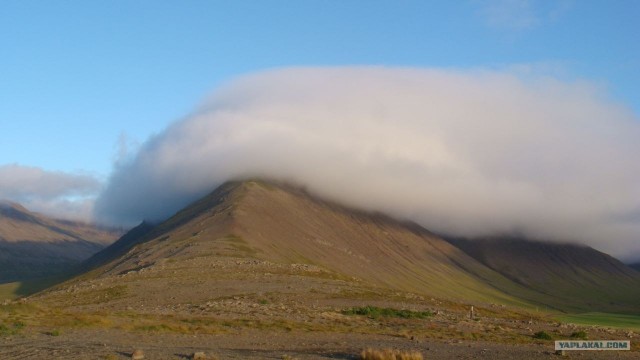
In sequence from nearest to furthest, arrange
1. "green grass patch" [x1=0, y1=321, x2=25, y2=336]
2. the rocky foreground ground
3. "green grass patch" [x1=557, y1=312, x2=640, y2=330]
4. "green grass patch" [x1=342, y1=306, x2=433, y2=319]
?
1. the rocky foreground ground
2. "green grass patch" [x1=0, y1=321, x2=25, y2=336]
3. "green grass patch" [x1=342, y1=306, x2=433, y2=319]
4. "green grass patch" [x1=557, y1=312, x2=640, y2=330]

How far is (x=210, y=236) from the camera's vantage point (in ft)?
516

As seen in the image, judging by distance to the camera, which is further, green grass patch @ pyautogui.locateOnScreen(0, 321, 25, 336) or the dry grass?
green grass patch @ pyautogui.locateOnScreen(0, 321, 25, 336)

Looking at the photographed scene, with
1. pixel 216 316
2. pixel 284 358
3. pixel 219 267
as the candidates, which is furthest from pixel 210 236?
pixel 284 358

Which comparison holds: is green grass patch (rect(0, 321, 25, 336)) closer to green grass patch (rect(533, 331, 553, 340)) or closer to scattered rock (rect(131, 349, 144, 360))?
scattered rock (rect(131, 349, 144, 360))

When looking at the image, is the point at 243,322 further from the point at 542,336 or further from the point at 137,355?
the point at 542,336

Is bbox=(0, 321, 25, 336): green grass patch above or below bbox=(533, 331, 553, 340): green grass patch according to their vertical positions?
below

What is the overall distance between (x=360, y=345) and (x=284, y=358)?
9.38m

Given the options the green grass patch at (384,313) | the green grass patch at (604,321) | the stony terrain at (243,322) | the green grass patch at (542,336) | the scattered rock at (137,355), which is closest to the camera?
the scattered rock at (137,355)

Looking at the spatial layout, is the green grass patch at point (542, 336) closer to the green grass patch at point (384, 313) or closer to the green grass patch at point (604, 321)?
the green grass patch at point (384, 313)

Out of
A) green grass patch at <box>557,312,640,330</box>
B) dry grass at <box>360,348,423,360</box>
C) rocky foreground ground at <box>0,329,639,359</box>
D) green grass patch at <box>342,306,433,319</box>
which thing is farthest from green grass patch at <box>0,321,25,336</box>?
green grass patch at <box>557,312,640,330</box>

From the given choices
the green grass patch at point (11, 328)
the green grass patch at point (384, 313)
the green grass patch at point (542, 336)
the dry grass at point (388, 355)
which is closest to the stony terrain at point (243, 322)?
the green grass patch at point (11, 328)

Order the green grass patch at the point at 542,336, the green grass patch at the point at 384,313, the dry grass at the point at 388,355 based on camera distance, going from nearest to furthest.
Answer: the dry grass at the point at 388,355
the green grass patch at the point at 542,336
the green grass patch at the point at 384,313

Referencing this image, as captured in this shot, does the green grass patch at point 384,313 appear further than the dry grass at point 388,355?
Yes

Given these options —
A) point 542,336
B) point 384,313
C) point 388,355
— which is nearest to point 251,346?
point 388,355
